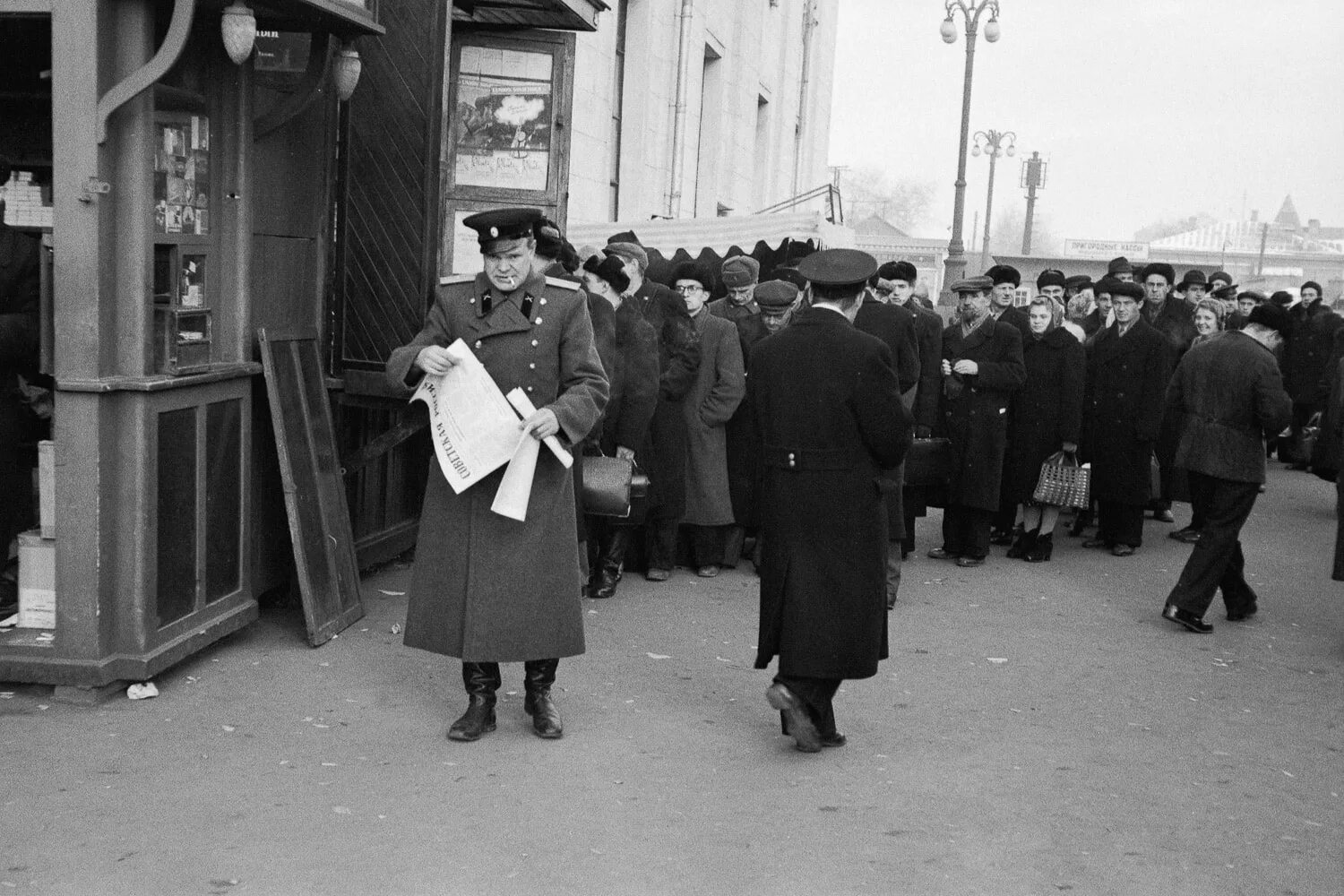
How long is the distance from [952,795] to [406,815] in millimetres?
1930

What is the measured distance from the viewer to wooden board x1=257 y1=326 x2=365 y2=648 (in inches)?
276

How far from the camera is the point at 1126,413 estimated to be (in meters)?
11.2

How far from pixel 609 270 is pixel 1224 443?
3465 mm

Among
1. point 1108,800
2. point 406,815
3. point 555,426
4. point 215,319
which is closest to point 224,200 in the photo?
point 215,319

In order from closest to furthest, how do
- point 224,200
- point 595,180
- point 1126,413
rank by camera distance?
point 224,200 → point 1126,413 → point 595,180

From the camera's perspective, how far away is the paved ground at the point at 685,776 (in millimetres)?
4699

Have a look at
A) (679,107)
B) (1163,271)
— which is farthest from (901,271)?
(679,107)

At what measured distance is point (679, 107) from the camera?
20344mm

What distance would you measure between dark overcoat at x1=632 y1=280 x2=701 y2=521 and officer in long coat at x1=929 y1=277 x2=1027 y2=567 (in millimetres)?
1988

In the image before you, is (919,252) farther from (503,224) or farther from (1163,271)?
(503,224)

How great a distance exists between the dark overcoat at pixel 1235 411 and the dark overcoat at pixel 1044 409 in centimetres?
183

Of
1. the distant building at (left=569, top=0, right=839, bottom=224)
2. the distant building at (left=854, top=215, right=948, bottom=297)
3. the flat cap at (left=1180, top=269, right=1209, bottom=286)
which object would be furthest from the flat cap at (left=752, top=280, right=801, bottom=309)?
the distant building at (left=854, top=215, right=948, bottom=297)

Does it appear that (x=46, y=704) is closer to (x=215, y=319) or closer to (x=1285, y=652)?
(x=215, y=319)

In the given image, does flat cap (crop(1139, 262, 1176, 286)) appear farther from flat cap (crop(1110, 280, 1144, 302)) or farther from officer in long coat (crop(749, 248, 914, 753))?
officer in long coat (crop(749, 248, 914, 753))
